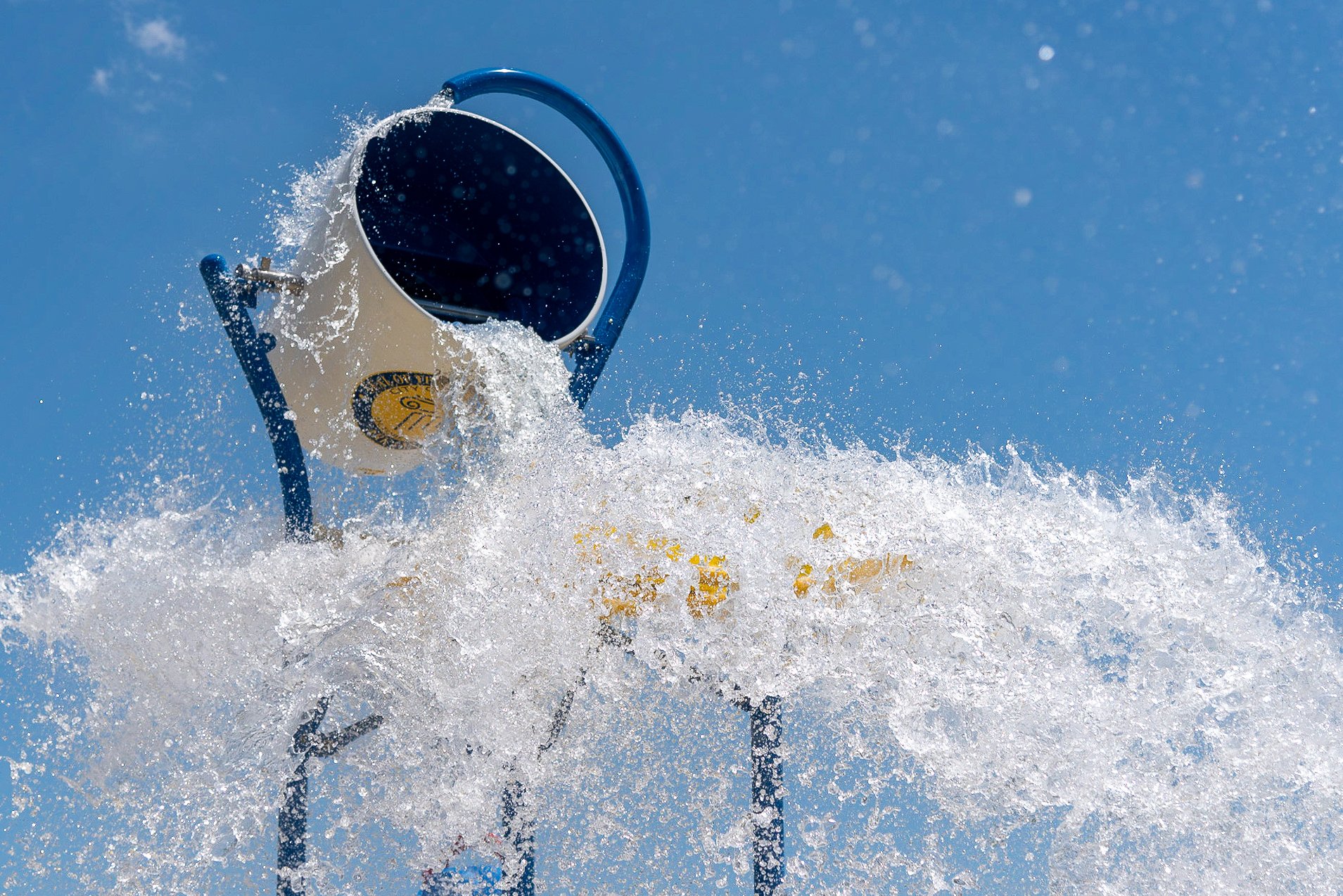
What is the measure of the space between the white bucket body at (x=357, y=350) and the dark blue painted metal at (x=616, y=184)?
484mm

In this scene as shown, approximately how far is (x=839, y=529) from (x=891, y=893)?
99 centimetres

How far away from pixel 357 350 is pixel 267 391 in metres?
0.35

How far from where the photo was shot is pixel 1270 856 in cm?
291

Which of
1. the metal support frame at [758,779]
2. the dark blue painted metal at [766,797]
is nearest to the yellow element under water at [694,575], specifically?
the metal support frame at [758,779]

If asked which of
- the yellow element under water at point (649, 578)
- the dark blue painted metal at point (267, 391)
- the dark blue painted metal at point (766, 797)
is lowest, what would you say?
the dark blue painted metal at point (766, 797)

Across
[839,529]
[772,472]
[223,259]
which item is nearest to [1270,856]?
[839,529]

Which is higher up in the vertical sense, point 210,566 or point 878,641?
point 878,641

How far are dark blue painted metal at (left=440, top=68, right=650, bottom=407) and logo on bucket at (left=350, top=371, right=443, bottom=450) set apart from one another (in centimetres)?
57

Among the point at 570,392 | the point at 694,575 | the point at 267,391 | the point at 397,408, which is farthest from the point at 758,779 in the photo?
the point at 267,391

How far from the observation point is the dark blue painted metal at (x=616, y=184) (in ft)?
12.0

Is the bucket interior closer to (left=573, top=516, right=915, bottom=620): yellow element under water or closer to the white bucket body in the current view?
the white bucket body

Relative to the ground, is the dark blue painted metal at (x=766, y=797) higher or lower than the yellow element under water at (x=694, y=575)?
lower

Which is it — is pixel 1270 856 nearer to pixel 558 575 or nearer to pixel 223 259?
pixel 558 575

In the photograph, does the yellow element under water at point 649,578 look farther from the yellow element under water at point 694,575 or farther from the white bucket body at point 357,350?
the white bucket body at point 357,350
